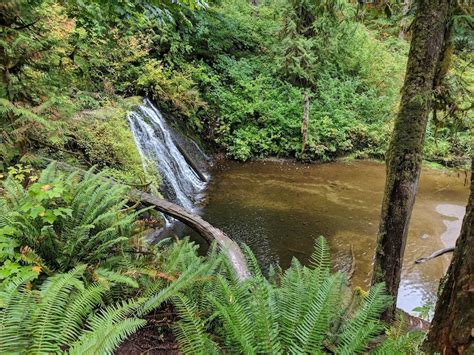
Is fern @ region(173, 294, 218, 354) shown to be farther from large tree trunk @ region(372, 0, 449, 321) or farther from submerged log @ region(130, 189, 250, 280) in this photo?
large tree trunk @ region(372, 0, 449, 321)

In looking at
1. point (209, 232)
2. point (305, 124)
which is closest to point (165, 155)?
point (305, 124)

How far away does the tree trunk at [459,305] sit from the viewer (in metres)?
1.61

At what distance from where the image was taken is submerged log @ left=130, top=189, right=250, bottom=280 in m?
3.54

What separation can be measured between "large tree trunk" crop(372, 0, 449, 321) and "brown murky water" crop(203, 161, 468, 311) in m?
2.07

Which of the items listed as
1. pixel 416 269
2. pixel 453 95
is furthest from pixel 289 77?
pixel 453 95

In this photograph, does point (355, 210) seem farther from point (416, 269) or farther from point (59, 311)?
point (59, 311)

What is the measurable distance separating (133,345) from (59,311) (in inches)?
23.8

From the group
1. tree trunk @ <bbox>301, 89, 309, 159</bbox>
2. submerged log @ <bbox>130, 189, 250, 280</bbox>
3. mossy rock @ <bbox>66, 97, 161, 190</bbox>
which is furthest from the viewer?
tree trunk @ <bbox>301, 89, 309, 159</bbox>

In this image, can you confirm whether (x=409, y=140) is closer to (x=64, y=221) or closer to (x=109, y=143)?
(x=64, y=221)

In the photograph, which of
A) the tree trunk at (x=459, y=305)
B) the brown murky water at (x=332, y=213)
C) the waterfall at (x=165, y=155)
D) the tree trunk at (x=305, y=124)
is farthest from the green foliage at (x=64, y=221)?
the tree trunk at (x=305, y=124)

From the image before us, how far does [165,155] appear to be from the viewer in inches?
363

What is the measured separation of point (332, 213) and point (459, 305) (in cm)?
693

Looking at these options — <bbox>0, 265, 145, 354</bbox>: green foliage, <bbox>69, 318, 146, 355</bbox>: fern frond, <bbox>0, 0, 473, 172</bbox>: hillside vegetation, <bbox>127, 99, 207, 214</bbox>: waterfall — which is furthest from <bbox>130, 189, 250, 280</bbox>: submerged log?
<bbox>127, 99, 207, 214</bbox>: waterfall

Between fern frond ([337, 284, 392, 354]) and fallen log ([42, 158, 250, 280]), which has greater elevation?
fern frond ([337, 284, 392, 354])
